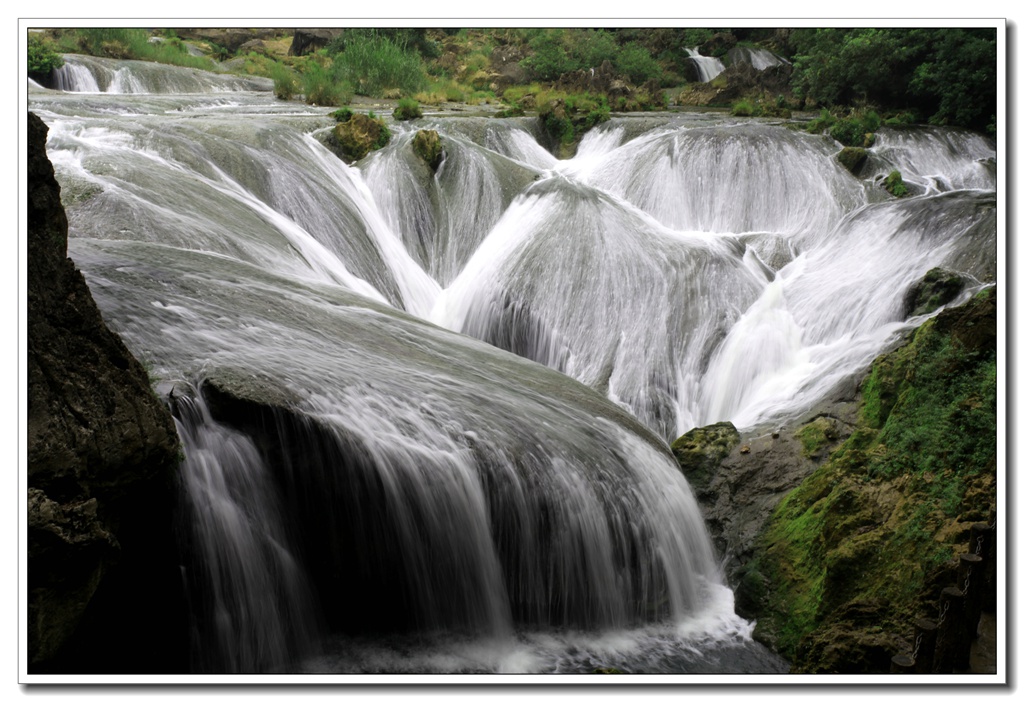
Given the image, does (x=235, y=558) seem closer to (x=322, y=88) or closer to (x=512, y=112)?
(x=322, y=88)

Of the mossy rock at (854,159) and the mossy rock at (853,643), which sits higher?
the mossy rock at (854,159)

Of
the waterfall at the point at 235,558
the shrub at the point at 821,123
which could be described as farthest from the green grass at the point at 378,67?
the shrub at the point at 821,123

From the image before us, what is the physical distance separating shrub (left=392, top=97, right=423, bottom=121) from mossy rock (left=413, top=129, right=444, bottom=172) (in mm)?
497

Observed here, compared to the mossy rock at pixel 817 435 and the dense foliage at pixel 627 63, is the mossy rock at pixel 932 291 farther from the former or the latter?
the mossy rock at pixel 817 435

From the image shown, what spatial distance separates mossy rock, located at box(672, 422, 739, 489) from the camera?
14.3 feet

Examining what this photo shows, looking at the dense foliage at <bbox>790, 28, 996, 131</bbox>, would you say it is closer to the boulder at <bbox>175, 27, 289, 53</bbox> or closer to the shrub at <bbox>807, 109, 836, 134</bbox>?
the shrub at <bbox>807, 109, 836, 134</bbox>

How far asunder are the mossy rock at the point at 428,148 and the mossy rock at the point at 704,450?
4607 millimetres

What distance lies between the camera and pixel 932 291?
5.48m

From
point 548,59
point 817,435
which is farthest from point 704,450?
point 548,59

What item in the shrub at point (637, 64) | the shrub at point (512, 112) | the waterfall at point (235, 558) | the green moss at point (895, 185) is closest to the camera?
the waterfall at point (235, 558)

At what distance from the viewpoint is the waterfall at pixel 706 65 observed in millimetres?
6152

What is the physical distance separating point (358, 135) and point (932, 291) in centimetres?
542
